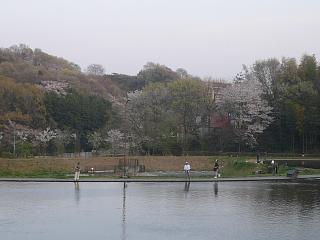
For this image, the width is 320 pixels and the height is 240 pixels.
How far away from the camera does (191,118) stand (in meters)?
63.8

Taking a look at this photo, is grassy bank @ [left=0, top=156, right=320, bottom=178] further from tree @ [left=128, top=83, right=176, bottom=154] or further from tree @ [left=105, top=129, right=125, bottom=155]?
tree @ [left=105, top=129, right=125, bottom=155]

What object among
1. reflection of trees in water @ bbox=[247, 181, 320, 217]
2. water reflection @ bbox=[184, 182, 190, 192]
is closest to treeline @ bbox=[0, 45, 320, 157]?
water reflection @ bbox=[184, 182, 190, 192]

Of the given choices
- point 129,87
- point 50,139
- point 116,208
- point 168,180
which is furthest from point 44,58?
point 116,208

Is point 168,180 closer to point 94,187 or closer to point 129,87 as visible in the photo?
point 94,187

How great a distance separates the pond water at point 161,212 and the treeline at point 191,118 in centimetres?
3163

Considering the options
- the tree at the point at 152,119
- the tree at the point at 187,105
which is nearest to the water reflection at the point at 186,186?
the tree at the point at 152,119

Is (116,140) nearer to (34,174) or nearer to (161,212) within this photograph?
(34,174)

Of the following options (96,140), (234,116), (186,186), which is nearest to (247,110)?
(234,116)

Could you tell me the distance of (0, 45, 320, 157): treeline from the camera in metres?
60.7

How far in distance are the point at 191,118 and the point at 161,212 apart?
147ft

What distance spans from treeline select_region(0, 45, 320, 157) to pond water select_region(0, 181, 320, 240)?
31625 mm

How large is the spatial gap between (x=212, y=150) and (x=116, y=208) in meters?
43.2

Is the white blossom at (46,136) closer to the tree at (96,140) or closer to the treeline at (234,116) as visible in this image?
the tree at (96,140)

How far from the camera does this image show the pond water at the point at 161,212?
49.2ft
